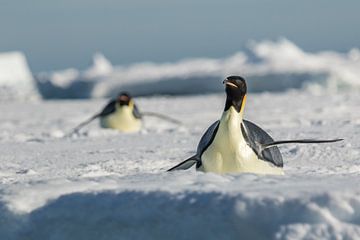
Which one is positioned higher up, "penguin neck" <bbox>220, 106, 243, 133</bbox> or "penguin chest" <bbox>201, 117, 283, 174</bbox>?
"penguin neck" <bbox>220, 106, 243, 133</bbox>

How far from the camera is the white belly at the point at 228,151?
11.9ft

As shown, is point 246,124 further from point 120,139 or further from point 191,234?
point 120,139

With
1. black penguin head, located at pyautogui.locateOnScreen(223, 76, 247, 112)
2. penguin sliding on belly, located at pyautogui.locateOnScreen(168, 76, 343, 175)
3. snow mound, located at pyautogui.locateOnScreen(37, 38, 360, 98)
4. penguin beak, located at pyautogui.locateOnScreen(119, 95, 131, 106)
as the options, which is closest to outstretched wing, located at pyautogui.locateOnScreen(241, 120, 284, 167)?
penguin sliding on belly, located at pyautogui.locateOnScreen(168, 76, 343, 175)

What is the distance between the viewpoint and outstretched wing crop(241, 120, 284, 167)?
3.72 meters

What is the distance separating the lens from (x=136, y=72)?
96.8ft

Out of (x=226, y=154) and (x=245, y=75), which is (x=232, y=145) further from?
(x=245, y=75)

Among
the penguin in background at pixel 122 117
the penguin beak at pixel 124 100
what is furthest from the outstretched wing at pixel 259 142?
the penguin beak at pixel 124 100

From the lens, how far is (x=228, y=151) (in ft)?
11.9

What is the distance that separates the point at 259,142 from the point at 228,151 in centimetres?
25

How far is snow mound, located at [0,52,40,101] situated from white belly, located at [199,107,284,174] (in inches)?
821

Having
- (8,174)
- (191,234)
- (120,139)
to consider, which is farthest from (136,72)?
(191,234)

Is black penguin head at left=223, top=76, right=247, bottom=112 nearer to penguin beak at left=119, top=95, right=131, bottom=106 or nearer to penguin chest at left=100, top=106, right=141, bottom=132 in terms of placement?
penguin chest at left=100, top=106, right=141, bottom=132

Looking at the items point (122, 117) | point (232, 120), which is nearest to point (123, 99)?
point (122, 117)

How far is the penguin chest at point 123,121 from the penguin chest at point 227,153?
4775 millimetres
